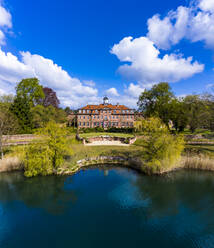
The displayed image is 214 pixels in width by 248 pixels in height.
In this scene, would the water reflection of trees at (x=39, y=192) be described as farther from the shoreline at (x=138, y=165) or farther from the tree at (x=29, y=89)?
the tree at (x=29, y=89)

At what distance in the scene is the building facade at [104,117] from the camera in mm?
52156

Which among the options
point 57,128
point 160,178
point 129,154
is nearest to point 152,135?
point 160,178

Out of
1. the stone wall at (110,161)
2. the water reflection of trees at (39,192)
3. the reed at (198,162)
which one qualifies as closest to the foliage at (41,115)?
the stone wall at (110,161)

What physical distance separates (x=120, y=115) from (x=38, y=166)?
1601 inches

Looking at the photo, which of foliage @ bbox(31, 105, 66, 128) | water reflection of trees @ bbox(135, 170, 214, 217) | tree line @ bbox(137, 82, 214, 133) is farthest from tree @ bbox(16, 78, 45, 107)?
water reflection of trees @ bbox(135, 170, 214, 217)

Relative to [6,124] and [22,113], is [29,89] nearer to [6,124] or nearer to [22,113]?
[22,113]

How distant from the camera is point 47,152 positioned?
1538 cm

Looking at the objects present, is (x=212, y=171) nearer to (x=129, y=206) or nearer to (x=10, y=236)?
(x=129, y=206)

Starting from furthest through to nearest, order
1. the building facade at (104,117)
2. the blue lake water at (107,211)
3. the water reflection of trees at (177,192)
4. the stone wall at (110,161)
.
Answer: the building facade at (104,117) → the stone wall at (110,161) → the water reflection of trees at (177,192) → the blue lake water at (107,211)

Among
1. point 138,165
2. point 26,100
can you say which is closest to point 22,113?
point 26,100

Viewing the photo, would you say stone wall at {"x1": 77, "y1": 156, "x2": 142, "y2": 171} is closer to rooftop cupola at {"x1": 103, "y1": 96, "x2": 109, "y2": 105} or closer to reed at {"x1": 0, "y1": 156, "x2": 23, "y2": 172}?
reed at {"x1": 0, "y1": 156, "x2": 23, "y2": 172}

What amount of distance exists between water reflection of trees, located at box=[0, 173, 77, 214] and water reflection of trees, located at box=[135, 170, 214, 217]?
6.98 meters

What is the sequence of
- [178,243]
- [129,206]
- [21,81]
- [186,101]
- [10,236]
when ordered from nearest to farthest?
[178,243] → [10,236] → [129,206] → [186,101] → [21,81]

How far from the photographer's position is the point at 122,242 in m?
8.13
